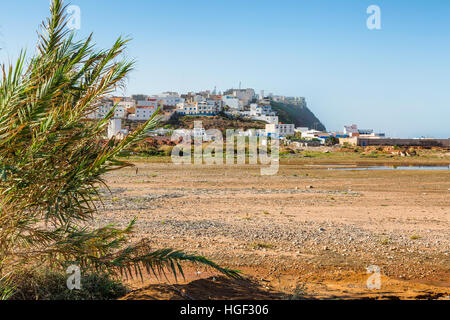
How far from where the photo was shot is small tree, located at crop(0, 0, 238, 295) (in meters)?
4.41

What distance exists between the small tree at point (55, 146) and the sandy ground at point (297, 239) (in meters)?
1.36

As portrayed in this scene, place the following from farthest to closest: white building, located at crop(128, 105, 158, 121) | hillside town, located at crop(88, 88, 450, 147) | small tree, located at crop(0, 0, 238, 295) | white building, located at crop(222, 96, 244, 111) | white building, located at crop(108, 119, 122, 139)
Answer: white building, located at crop(222, 96, 244, 111), hillside town, located at crop(88, 88, 450, 147), white building, located at crop(128, 105, 158, 121), white building, located at crop(108, 119, 122, 139), small tree, located at crop(0, 0, 238, 295)

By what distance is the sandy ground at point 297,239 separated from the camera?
22.6ft

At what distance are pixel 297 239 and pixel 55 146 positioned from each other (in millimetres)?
7985

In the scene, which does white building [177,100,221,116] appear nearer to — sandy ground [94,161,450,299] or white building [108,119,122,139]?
sandy ground [94,161,450,299]

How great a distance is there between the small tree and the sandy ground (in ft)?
4.46

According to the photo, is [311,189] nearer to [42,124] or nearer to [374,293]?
[374,293]

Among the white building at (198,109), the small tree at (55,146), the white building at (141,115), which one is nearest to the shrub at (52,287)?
the small tree at (55,146)

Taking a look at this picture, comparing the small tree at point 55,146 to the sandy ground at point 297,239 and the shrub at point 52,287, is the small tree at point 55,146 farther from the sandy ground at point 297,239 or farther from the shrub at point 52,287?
the sandy ground at point 297,239

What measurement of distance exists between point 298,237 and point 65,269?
290 inches

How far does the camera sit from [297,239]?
10.9m

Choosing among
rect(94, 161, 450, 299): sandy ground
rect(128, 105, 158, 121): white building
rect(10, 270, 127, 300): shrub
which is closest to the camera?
rect(10, 270, 127, 300): shrub

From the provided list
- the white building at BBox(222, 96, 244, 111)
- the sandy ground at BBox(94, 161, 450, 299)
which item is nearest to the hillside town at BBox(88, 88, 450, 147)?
the white building at BBox(222, 96, 244, 111)

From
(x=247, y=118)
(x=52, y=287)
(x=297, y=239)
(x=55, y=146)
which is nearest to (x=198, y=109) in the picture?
(x=247, y=118)
